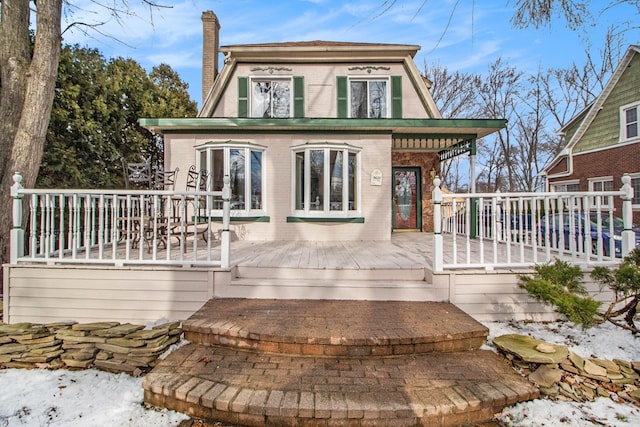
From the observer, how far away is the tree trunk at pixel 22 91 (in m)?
4.50

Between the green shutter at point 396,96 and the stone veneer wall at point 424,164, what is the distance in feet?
3.72

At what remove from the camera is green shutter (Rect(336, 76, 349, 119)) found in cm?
836

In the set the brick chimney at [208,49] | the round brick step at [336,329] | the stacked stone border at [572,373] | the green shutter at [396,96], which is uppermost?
the brick chimney at [208,49]

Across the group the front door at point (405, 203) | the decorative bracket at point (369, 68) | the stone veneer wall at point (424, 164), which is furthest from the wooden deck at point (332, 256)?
the decorative bracket at point (369, 68)

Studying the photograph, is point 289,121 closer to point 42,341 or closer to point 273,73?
point 273,73

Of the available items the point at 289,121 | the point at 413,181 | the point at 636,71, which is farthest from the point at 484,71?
the point at 289,121

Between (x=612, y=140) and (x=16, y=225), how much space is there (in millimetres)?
17975

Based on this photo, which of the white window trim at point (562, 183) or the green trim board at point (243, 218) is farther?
the white window trim at point (562, 183)

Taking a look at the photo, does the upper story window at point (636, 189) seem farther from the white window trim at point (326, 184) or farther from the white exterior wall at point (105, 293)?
the white exterior wall at point (105, 293)

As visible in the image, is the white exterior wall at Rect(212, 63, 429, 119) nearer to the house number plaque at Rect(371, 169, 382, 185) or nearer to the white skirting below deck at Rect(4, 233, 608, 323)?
the house number plaque at Rect(371, 169, 382, 185)

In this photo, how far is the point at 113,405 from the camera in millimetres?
2393

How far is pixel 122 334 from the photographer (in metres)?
3.18

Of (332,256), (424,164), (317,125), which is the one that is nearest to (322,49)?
(317,125)

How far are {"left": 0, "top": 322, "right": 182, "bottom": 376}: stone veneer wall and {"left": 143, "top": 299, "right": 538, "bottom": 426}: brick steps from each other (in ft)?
1.11
